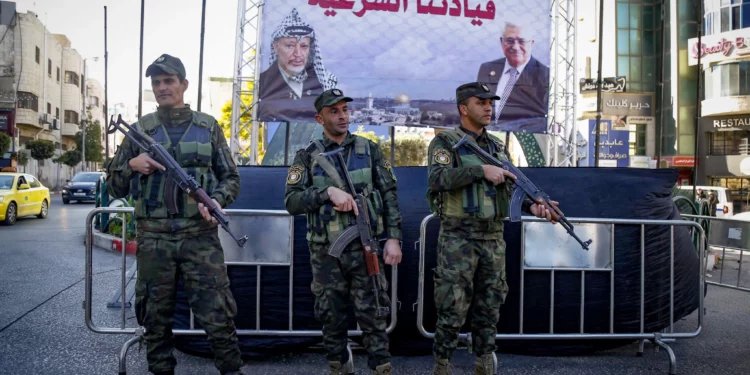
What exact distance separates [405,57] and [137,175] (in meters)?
6.60

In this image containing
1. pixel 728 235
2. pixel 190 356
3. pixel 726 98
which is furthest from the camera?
pixel 726 98

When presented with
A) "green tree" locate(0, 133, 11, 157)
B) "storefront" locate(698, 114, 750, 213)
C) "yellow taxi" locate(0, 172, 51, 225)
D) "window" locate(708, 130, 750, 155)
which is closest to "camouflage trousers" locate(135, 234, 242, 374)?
"yellow taxi" locate(0, 172, 51, 225)

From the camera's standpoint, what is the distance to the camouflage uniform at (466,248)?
3.48 meters

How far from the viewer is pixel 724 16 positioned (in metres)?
30.2

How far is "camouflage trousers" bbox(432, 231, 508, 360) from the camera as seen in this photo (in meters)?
3.48

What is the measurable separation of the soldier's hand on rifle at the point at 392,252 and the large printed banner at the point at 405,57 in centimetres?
592

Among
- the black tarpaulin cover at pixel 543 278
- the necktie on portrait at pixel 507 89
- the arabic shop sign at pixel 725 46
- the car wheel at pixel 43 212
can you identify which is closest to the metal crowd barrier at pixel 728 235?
the black tarpaulin cover at pixel 543 278

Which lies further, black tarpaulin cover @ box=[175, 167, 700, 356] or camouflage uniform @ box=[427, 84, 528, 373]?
black tarpaulin cover @ box=[175, 167, 700, 356]

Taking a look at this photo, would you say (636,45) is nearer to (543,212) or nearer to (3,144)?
(3,144)

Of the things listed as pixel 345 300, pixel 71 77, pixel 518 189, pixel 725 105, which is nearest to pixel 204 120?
pixel 345 300

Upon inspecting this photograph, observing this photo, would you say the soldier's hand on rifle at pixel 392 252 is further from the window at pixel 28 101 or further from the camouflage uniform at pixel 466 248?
the window at pixel 28 101

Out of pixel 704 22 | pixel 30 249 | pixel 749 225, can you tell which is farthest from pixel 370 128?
pixel 704 22

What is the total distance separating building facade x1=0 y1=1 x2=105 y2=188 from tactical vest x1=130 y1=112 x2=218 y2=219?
31.4 meters

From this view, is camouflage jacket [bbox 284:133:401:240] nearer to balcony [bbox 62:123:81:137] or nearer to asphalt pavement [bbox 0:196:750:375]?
→ asphalt pavement [bbox 0:196:750:375]
